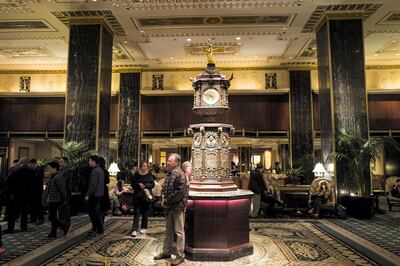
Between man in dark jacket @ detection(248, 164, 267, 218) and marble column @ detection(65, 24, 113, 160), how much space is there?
14.5 ft

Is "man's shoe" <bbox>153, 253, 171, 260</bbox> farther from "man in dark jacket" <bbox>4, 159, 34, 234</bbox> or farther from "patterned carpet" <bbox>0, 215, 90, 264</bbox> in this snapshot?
"man in dark jacket" <bbox>4, 159, 34, 234</bbox>

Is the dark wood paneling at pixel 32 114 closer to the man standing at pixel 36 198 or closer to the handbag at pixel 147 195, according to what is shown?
the man standing at pixel 36 198

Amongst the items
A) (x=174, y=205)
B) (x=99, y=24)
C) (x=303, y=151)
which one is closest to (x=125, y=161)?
(x=99, y=24)

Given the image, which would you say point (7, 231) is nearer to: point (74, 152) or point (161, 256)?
point (74, 152)

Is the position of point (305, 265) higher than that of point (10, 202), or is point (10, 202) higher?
point (10, 202)

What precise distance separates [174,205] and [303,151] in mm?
10737

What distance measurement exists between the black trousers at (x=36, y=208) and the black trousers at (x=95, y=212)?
171 centimetres

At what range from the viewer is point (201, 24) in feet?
33.8

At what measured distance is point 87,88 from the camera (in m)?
9.37

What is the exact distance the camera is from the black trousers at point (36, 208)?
22.9 ft

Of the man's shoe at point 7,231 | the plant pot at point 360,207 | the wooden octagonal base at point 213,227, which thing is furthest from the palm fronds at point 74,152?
the plant pot at point 360,207

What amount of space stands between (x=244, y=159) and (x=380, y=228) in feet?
26.6

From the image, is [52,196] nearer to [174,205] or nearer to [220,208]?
[174,205]

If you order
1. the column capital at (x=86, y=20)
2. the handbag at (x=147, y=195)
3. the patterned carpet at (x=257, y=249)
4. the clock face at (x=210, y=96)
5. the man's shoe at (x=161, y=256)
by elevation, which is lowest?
the patterned carpet at (x=257, y=249)
